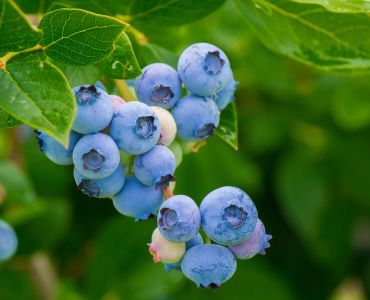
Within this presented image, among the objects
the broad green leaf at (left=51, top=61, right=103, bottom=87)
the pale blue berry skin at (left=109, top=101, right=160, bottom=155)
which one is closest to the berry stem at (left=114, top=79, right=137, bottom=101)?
the broad green leaf at (left=51, top=61, right=103, bottom=87)

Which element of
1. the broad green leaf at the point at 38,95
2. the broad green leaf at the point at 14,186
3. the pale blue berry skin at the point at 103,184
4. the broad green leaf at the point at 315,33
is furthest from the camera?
the broad green leaf at the point at 14,186

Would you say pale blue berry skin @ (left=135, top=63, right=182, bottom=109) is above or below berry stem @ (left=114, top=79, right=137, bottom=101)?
above

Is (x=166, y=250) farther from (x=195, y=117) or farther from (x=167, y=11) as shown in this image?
(x=167, y=11)

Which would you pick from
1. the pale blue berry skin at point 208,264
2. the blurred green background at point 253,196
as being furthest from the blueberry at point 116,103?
the blurred green background at point 253,196

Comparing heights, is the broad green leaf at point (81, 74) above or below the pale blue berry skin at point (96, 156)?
below

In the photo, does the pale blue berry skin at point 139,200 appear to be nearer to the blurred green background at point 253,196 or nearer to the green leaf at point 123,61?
the green leaf at point 123,61

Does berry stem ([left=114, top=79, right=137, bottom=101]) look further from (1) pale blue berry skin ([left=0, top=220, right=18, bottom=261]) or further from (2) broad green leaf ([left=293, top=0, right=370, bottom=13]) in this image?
(1) pale blue berry skin ([left=0, top=220, right=18, bottom=261])

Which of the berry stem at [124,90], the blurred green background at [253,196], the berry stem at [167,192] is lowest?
the blurred green background at [253,196]
